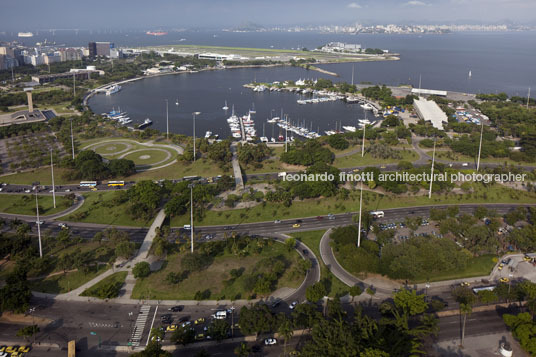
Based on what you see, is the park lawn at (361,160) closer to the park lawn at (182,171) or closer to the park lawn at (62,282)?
the park lawn at (182,171)

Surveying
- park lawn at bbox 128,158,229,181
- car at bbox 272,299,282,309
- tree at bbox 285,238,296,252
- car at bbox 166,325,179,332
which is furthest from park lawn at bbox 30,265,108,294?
park lawn at bbox 128,158,229,181

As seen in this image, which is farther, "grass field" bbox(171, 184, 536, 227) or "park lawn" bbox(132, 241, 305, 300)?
"grass field" bbox(171, 184, 536, 227)

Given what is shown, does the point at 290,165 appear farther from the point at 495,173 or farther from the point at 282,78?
the point at 282,78

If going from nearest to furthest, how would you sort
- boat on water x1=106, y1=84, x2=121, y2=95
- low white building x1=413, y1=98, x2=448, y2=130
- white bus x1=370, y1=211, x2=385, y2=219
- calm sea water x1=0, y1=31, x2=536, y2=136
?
white bus x1=370, y1=211, x2=385, y2=219 → low white building x1=413, y1=98, x2=448, y2=130 → calm sea water x1=0, y1=31, x2=536, y2=136 → boat on water x1=106, y1=84, x2=121, y2=95

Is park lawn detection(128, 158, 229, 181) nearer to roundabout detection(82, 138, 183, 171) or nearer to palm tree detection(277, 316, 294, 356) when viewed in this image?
roundabout detection(82, 138, 183, 171)

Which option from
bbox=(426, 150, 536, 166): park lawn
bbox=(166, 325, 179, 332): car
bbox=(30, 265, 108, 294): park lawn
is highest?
bbox=(426, 150, 536, 166): park lawn

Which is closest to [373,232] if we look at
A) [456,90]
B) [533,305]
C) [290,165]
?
[533,305]

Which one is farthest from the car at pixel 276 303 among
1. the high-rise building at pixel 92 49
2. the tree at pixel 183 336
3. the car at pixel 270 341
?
the high-rise building at pixel 92 49
